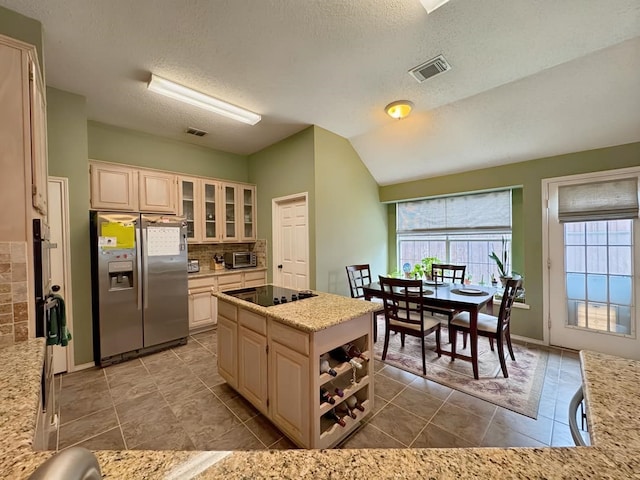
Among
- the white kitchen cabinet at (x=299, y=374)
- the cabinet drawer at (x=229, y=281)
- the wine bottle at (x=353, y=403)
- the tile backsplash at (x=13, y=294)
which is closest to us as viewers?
the tile backsplash at (x=13, y=294)

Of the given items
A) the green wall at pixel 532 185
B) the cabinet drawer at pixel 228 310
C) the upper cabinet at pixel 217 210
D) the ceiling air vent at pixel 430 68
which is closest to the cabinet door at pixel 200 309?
the upper cabinet at pixel 217 210

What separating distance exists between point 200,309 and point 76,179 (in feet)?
7.06

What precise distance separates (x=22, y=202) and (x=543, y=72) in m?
4.12

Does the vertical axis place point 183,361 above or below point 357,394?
below

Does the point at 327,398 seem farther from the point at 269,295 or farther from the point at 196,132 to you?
the point at 196,132

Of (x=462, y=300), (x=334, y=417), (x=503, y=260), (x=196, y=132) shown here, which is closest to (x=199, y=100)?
(x=196, y=132)

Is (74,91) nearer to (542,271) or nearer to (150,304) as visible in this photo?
(150,304)

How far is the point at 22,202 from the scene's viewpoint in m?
1.38

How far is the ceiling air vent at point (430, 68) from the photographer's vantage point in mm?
2307

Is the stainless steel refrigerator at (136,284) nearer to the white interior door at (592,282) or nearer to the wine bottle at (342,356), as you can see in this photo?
the wine bottle at (342,356)

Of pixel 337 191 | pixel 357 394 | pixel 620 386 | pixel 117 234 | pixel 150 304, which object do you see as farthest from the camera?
pixel 337 191

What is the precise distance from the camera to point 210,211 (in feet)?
14.1

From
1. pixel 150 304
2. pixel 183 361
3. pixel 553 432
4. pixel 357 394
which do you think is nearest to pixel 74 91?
pixel 150 304

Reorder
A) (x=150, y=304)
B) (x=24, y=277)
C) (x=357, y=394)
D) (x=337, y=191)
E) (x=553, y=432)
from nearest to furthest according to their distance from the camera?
1. (x=24, y=277)
2. (x=553, y=432)
3. (x=357, y=394)
4. (x=150, y=304)
5. (x=337, y=191)
